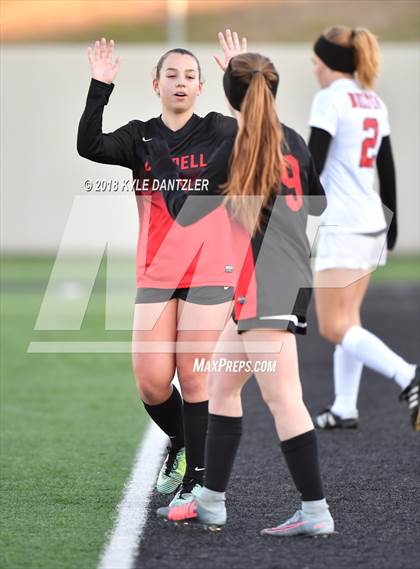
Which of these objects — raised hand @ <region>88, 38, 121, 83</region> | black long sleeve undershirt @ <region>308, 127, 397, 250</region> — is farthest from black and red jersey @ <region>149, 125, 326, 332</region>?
black long sleeve undershirt @ <region>308, 127, 397, 250</region>

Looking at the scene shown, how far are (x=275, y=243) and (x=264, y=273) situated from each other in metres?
0.12

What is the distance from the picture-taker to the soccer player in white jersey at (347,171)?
640 centimetres

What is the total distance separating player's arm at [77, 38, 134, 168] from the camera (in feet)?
15.4

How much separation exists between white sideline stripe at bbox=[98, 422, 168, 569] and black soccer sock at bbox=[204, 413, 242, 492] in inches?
15.3

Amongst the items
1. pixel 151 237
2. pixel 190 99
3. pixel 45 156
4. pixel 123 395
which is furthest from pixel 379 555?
pixel 45 156

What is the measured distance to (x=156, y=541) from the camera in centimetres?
423

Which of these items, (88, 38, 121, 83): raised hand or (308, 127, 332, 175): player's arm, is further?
(308, 127, 332, 175): player's arm

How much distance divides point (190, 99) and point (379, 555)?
2135 mm

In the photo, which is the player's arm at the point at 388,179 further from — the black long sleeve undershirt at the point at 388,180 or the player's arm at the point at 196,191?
the player's arm at the point at 196,191

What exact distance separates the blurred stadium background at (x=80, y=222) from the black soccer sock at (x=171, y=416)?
393 mm

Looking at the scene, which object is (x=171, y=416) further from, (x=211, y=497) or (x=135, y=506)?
(x=211, y=497)

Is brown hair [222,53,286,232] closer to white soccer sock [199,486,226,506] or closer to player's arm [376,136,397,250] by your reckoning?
white soccer sock [199,486,226,506]
